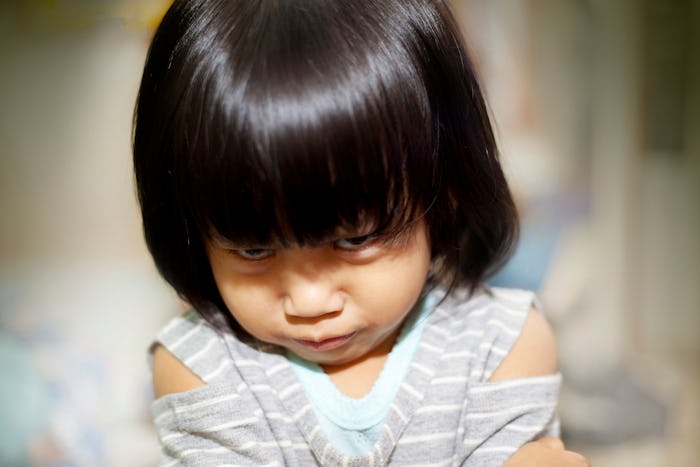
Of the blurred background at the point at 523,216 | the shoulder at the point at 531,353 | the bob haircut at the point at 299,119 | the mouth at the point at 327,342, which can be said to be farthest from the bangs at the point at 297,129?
the blurred background at the point at 523,216

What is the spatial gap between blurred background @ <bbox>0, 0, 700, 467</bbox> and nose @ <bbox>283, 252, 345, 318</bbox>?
2.03ft

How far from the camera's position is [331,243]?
27.2 inches

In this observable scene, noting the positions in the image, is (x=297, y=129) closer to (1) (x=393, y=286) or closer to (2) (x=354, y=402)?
(1) (x=393, y=286)

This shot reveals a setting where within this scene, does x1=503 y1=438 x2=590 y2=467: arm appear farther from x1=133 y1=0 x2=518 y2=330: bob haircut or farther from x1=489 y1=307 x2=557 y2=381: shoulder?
x1=133 y1=0 x2=518 y2=330: bob haircut

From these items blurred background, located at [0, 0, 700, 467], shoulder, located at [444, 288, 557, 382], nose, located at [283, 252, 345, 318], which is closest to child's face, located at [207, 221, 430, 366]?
nose, located at [283, 252, 345, 318]

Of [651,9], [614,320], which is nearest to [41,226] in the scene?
[614,320]

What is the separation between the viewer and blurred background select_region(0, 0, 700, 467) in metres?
1.26

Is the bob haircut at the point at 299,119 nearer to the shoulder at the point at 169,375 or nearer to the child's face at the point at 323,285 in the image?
the child's face at the point at 323,285

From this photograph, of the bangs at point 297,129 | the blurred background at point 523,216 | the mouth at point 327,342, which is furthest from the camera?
the blurred background at point 523,216

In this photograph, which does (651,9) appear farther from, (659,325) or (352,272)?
(352,272)

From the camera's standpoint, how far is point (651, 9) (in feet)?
4.49

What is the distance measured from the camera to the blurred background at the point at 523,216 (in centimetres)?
126

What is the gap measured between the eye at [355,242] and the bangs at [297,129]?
18 millimetres

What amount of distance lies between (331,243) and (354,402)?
0.20 m
